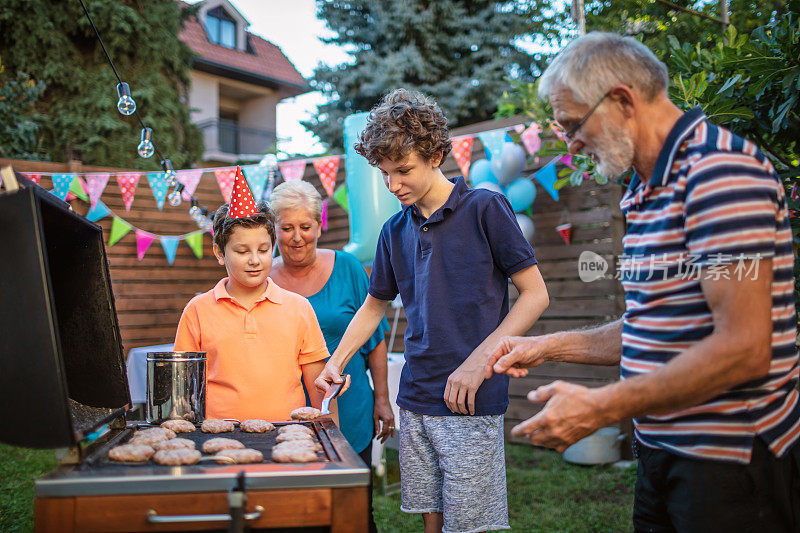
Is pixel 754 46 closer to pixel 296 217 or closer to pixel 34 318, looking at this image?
pixel 296 217

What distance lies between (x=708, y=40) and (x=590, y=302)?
2.09m

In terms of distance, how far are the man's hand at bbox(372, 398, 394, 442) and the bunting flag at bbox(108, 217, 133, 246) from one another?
4490 mm

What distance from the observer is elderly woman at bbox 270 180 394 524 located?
2553 mm

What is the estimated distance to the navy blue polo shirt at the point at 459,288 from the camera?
72.6 inches

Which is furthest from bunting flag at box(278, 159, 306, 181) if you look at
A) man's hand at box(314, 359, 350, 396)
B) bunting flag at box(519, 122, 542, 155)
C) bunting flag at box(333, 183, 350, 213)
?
man's hand at box(314, 359, 350, 396)

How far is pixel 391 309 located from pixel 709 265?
5.47 meters

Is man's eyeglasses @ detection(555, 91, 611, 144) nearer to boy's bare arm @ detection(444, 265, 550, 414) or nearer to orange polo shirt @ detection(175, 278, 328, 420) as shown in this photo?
boy's bare arm @ detection(444, 265, 550, 414)

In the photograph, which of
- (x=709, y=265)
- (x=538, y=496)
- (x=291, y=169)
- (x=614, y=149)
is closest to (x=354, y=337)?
(x=614, y=149)

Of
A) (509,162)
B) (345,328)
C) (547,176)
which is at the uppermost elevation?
(509,162)

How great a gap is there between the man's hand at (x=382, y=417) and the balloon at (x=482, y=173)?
286cm

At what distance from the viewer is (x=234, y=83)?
59.7 feet

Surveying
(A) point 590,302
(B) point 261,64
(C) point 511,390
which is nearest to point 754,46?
(A) point 590,302

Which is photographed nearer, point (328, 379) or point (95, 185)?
point (328, 379)

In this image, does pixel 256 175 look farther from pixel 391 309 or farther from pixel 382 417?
pixel 382 417
